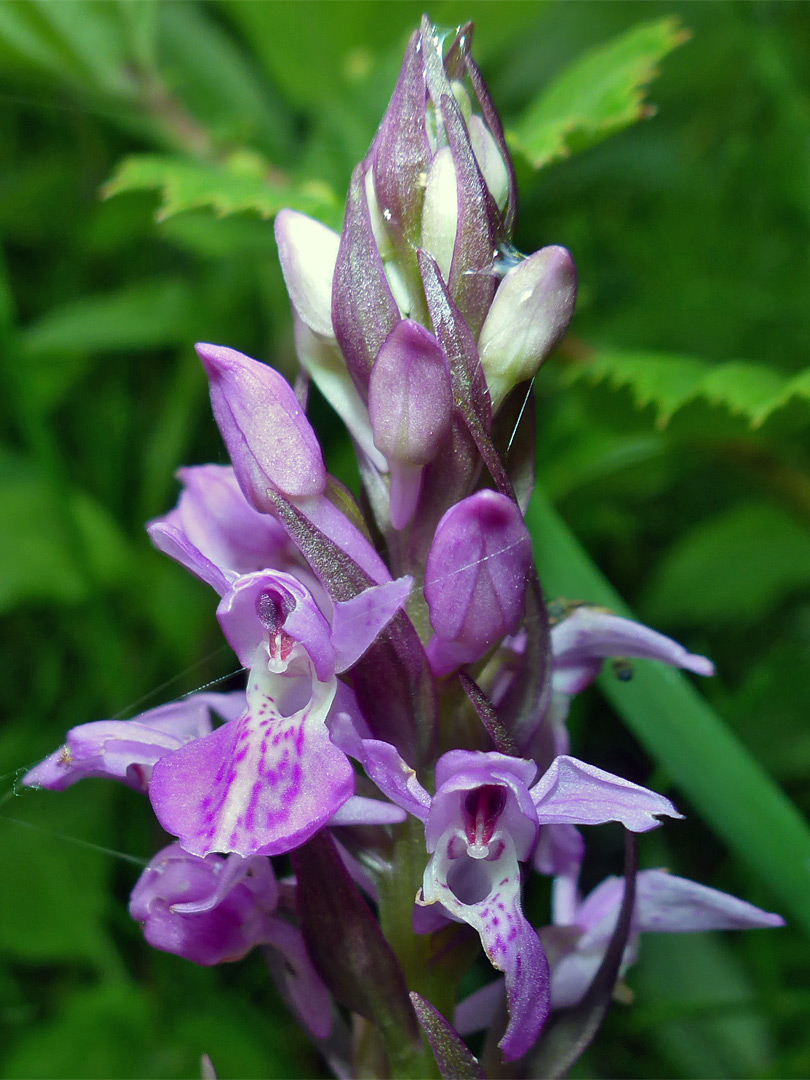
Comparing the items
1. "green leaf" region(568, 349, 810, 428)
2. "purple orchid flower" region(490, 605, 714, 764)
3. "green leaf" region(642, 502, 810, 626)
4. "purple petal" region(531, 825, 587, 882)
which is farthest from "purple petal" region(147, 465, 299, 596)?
"green leaf" region(642, 502, 810, 626)

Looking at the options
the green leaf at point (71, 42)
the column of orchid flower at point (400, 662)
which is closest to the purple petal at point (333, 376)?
the column of orchid flower at point (400, 662)

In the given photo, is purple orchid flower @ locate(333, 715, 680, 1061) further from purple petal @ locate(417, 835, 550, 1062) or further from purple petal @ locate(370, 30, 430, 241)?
purple petal @ locate(370, 30, 430, 241)

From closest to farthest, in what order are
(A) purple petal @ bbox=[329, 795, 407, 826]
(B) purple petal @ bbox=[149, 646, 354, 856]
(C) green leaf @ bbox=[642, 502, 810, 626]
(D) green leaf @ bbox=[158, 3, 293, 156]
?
(B) purple petal @ bbox=[149, 646, 354, 856]
(A) purple petal @ bbox=[329, 795, 407, 826]
(C) green leaf @ bbox=[642, 502, 810, 626]
(D) green leaf @ bbox=[158, 3, 293, 156]

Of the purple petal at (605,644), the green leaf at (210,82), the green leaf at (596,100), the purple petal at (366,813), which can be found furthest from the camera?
the green leaf at (210,82)

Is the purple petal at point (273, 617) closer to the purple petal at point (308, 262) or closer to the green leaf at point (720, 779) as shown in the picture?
the purple petal at point (308, 262)

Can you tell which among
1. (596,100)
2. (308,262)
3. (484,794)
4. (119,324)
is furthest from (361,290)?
(119,324)
